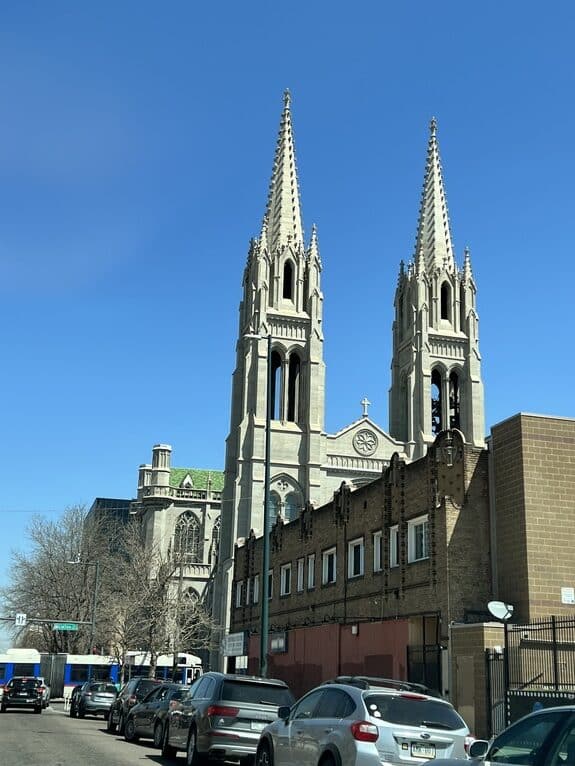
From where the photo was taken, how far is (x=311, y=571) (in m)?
32.8

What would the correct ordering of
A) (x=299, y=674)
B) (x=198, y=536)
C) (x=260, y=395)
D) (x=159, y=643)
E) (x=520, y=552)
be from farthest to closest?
(x=198, y=536)
(x=260, y=395)
(x=159, y=643)
(x=299, y=674)
(x=520, y=552)

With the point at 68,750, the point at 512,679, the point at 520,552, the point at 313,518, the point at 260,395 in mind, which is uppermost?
the point at 260,395

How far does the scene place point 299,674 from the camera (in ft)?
101

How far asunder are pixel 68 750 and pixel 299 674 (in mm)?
12890

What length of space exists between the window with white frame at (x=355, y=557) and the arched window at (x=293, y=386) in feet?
143

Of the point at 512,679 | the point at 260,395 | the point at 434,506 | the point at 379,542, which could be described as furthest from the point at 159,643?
the point at 512,679

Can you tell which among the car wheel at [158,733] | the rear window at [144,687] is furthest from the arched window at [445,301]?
the car wheel at [158,733]

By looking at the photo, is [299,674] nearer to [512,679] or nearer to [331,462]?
[512,679]

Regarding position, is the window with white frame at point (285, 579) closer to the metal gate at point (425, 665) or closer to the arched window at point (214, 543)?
the metal gate at point (425, 665)

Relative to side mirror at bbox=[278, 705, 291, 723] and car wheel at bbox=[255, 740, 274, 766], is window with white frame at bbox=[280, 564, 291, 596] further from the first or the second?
→ side mirror at bbox=[278, 705, 291, 723]

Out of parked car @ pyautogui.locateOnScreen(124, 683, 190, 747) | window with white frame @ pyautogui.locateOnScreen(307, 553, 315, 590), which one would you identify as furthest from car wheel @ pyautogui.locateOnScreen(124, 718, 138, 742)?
window with white frame @ pyautogui.locateOnScreen(307, 553, 315, 590)

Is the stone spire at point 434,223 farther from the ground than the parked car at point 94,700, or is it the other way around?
the stone spire at point 434,223

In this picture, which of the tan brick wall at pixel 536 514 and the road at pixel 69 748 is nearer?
the road at pixel 69 748

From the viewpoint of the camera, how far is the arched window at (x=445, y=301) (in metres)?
77.6
